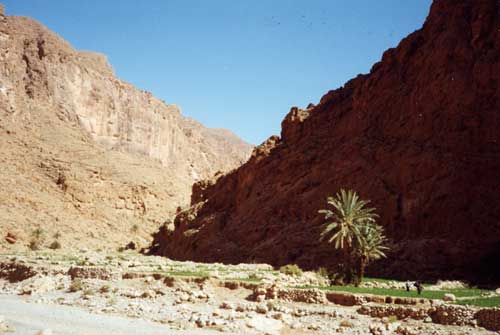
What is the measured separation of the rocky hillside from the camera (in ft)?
220

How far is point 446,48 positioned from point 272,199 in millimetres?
21274

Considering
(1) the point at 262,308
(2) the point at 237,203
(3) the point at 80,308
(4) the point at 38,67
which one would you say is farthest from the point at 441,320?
(4) the point at 38,67

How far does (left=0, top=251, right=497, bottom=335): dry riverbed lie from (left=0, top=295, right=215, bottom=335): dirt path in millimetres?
33

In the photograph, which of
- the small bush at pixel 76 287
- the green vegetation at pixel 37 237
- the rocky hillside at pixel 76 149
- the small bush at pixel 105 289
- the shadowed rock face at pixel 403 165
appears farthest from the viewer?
the rocky hillside at pixel 76 149

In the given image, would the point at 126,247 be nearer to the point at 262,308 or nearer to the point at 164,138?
the point at 164,138

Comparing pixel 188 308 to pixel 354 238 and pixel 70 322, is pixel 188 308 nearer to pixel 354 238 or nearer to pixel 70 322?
pixel 70 322

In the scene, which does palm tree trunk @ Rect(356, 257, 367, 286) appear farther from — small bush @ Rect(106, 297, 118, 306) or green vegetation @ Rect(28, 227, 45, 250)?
green vegetation @ Rect(28, 227, 45, 250)

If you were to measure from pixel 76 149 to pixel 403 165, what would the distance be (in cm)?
5567

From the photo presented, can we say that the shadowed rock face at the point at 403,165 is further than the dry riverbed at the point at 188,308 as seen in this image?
Yes

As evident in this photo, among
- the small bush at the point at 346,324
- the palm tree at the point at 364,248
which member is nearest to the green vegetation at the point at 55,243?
the palm tree at the point at 364,248

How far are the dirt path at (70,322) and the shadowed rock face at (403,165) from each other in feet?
70.2

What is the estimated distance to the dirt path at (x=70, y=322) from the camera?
16.8m

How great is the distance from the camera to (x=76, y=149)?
7912 centimetres

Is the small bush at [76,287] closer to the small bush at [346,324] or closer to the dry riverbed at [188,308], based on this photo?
the dry riverbed at [188,308]
